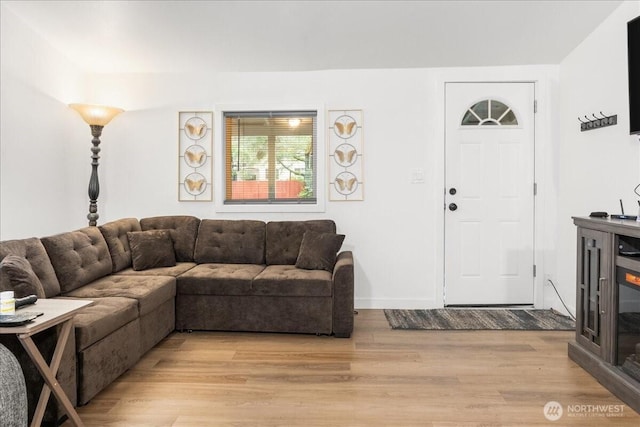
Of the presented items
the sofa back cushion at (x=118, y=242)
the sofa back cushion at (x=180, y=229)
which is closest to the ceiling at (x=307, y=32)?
the sofa back cushion at (x=180, y=229)

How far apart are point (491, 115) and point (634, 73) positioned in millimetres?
1528

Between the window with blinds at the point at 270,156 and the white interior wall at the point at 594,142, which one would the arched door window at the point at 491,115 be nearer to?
the white interior wall at the point at 594,142

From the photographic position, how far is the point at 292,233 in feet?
13.4

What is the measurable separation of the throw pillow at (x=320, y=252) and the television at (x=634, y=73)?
88.3 inches

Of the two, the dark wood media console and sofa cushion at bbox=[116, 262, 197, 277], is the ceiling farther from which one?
sofa cushion at bbox=[116, 262, 197, 277]

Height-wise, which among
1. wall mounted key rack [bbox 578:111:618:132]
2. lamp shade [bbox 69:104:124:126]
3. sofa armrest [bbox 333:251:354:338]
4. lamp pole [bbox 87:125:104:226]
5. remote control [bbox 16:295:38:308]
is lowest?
sofa armrest [bbox 333:251:354:338]

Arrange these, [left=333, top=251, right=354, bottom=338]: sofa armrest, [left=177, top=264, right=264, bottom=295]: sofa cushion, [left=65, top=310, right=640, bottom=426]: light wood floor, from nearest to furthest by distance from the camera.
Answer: [left=65, top=310, right=640, bottom=426]: light wood floor, [left=333, top=251, right=354, bottom=338]: sofa armrest, [left=177, top=264, right=264, bottom=295]: sofa cushion

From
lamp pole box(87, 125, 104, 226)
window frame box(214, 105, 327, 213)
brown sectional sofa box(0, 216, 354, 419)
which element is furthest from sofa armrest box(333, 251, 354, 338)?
lamp pole box(87, 125, 104, 226)

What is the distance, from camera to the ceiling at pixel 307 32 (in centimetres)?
335

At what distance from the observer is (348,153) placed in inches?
171

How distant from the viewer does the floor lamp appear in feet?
12.8

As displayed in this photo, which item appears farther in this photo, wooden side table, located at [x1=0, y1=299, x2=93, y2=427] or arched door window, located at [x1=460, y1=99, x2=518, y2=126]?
arched door window, located at [x1=460, y1=99, x2=518, y2=126]

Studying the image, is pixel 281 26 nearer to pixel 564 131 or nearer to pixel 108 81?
pixel 108 81

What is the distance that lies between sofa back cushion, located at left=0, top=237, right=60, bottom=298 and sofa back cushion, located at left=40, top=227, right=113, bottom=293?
0.20ft
